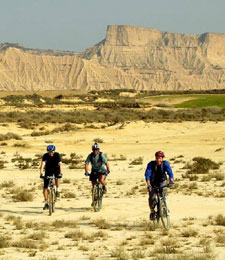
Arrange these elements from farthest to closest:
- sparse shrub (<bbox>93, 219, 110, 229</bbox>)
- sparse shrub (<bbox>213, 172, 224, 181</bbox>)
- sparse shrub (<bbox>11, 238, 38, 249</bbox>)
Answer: sparse shrub (<bbox>213, 172, 224, 181</bbox>)
sparse shrub (<bbox>93, 219, 110, 229</bbox>)
sparse shrub (<bbox>11, 238, 38, 249</bbox>)

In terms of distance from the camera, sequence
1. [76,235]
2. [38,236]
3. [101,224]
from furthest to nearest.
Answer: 1. [101,224]
2. [76,235]
3. [38,236]

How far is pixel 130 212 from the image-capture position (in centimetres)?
1577

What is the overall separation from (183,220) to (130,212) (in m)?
1.85

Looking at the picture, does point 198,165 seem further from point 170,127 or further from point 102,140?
point 170,127

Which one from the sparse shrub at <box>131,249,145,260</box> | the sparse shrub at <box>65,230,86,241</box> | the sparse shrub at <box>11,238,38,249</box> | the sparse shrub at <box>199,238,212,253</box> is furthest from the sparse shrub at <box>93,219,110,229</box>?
the sparse shrub at <box>131,249,145,260</box>

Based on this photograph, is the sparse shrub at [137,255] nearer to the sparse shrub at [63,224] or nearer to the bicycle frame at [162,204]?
the bicycle frame at [162,204]

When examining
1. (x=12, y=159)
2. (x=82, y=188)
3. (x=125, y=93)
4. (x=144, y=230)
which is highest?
(x=125, y=93)

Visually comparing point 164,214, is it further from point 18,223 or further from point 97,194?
point 18,223

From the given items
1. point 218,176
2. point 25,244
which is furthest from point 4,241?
point 218,176

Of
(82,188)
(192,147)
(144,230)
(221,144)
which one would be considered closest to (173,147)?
(192,147)

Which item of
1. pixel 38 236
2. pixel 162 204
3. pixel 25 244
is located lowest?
pixel 25 244

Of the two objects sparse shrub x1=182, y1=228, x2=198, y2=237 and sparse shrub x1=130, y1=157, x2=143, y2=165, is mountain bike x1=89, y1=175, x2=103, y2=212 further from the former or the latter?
sparse shrub x1=130, y1=157, x2=143, y2=165

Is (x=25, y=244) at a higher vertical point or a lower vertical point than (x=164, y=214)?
lower

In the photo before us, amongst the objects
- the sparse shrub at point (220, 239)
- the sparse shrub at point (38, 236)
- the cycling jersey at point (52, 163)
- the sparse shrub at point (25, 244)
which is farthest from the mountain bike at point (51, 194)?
the sparse shrub at point (220, 239)
